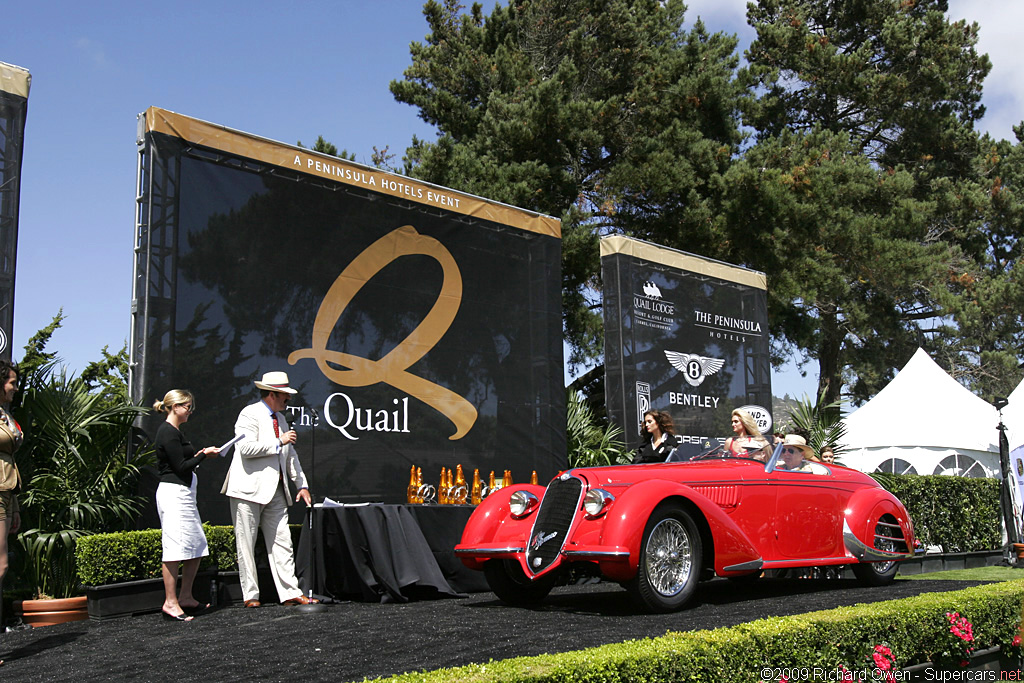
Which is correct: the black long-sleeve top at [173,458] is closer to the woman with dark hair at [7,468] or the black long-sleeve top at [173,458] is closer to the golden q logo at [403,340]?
the woman with dark hair at [7,468]

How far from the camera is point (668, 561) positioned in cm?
533

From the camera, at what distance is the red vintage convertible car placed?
5.19 metres

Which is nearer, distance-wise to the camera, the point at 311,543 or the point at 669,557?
the point at 669,557

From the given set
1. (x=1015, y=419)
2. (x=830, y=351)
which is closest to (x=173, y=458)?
(x=1015, y=419)

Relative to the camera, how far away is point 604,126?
16.0m

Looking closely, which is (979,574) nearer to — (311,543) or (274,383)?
(311,543)

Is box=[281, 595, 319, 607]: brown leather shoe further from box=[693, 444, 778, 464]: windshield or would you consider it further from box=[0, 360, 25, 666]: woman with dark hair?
box=[693, 444, 778, 464]: windshield

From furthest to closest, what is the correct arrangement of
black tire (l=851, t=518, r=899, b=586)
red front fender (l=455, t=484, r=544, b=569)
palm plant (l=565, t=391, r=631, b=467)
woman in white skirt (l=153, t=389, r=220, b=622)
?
1. palm plant (l=565, t=391, r=631, b=467)
2. black tire (l=851, t=518, r=899, b=586)
3. red front fender (l=455, t=484, r=544, b=569)
4. woman in white skirt (l=153, t=389, r=220, b=622)

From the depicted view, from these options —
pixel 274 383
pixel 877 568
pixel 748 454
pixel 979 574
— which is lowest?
pixel 979 574

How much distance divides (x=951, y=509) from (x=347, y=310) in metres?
7.90

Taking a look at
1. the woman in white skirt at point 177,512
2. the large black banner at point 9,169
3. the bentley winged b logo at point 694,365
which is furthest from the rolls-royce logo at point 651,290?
the large black banner at point 9,169

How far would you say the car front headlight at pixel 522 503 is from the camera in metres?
5.94

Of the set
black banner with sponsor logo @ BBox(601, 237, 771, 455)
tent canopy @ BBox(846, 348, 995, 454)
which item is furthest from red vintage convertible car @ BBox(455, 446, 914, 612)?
tent canopy @ BBox(846, 348, 995, 454)

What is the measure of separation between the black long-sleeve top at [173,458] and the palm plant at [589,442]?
17.0 ft
